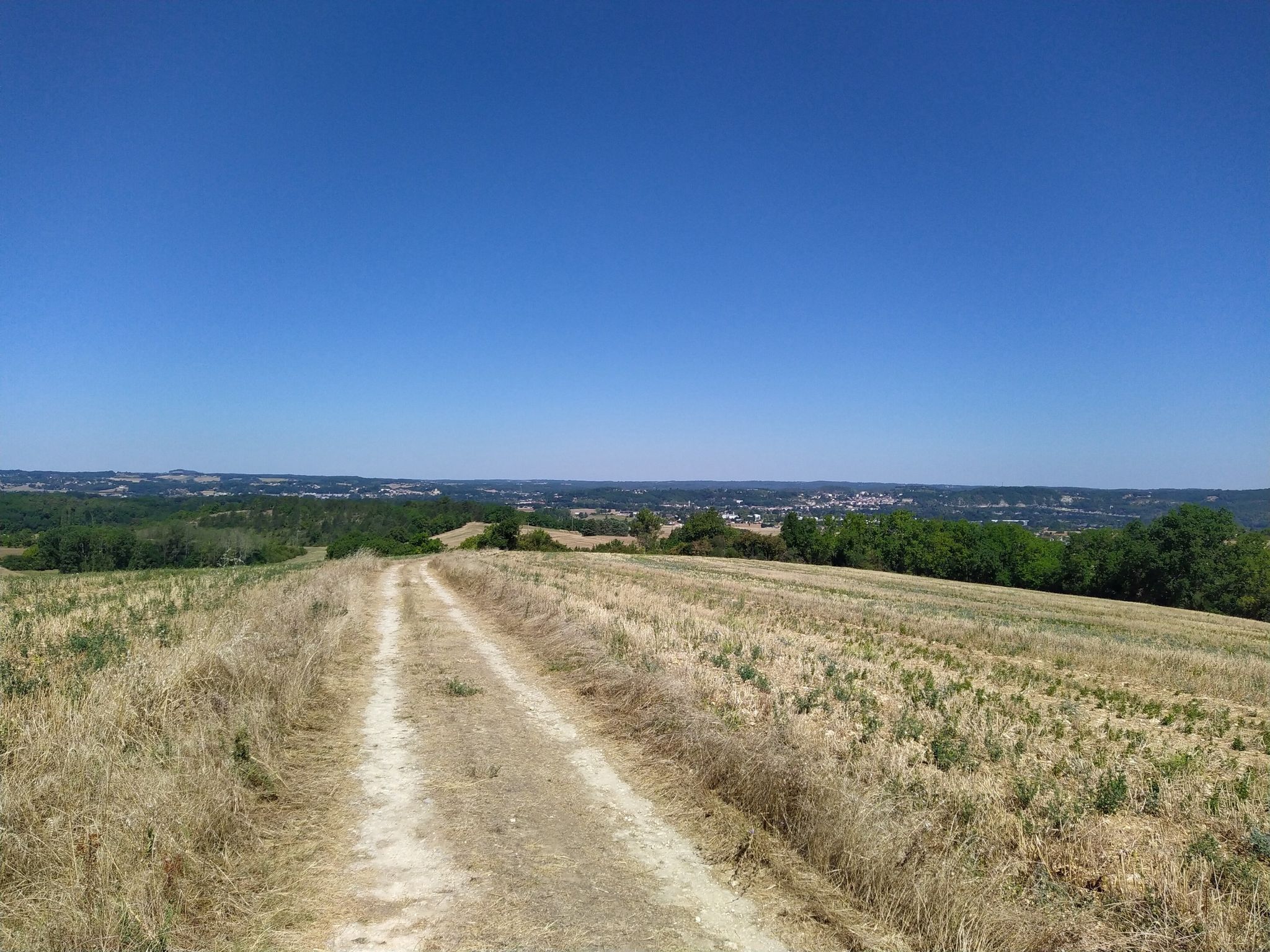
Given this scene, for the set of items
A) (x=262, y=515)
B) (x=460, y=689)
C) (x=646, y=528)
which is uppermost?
(x=460, y=689)

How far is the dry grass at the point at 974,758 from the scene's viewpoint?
5047 millimetres

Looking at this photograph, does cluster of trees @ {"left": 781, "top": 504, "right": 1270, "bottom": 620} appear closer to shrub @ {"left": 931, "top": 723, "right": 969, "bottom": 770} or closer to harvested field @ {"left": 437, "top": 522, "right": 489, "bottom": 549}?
harvested field @ {"left": 437, "top": 522, "right": 489, "bottom": 549}

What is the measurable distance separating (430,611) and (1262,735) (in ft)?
68.6

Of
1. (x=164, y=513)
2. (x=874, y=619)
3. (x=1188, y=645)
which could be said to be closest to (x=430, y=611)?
(x=874, y=619)

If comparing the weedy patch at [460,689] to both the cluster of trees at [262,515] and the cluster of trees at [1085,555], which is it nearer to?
the cluster of trees at [1085,555]

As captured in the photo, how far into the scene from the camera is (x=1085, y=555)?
87.9 meters

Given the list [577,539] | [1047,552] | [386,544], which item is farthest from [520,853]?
[577,539]

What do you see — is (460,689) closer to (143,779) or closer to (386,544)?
(143,779)

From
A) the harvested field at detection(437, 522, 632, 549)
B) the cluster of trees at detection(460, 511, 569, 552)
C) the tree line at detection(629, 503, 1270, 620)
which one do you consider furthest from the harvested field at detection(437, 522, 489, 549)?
the tree line at detection(629, 503, 1270, 620)

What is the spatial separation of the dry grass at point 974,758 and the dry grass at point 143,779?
15.5 feet

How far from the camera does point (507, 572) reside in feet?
102

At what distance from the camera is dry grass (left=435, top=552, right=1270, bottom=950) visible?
505 centimetres

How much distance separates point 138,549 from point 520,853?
92712 millimetres

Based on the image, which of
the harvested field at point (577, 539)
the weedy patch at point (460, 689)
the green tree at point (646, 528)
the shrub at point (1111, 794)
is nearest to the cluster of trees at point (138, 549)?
the harvested field at point (577, 539)
